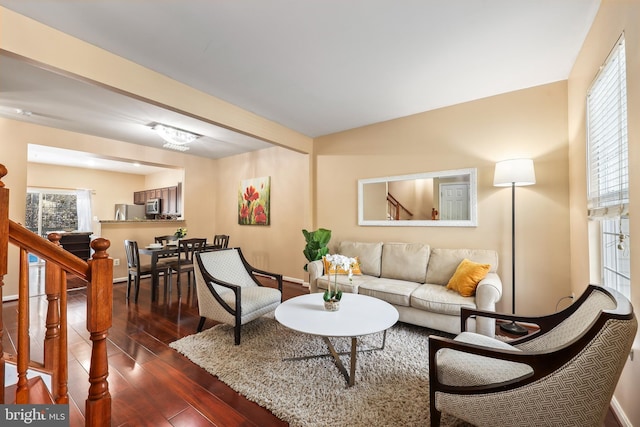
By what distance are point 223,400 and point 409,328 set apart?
1.98 metres

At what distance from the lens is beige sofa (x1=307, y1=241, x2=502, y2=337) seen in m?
2.51

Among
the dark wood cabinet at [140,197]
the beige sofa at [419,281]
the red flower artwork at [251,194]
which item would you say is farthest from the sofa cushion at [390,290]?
the dark wood cabinet at [140,197]

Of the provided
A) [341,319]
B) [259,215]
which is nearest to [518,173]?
[341,319]

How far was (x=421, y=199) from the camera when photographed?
3658mm

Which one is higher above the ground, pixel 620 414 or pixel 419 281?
pixel 419 281

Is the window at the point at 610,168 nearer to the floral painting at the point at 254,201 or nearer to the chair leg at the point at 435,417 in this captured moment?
the chair leg at the point at 435,417

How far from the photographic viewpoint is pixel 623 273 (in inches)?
Result: 70.7

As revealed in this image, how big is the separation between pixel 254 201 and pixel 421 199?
341 cm

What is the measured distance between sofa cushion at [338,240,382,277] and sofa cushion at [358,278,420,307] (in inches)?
13.0

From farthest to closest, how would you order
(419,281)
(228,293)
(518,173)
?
(419,281) < (228,293) < (518,173)

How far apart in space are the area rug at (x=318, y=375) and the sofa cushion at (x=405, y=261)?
674 millimetres

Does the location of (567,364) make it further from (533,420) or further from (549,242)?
(549,242)

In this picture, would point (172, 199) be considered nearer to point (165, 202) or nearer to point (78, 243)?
point (165, 202)

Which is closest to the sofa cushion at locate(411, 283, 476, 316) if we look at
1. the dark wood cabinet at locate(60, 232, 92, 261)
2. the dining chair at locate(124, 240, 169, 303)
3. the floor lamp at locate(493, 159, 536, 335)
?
the floor lamp at locate(493, 159, 536, 335)
